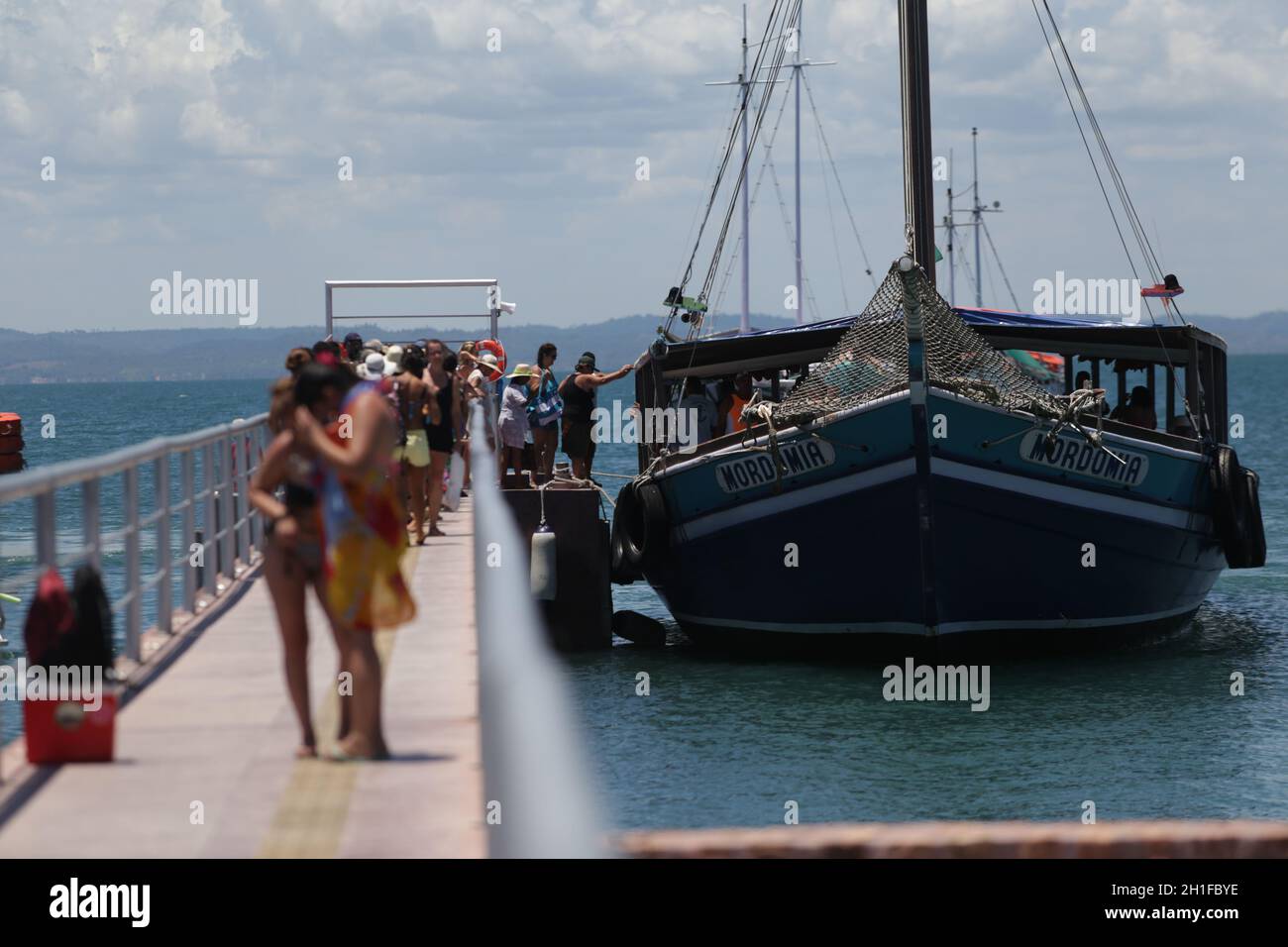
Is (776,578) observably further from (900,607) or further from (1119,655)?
(1119,655)

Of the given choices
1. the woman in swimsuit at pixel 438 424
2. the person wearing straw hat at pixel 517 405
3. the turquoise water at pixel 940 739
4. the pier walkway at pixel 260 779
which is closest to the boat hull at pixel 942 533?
the turquoise water at pixel 940 739

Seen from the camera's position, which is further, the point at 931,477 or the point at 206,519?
the point at 931,477

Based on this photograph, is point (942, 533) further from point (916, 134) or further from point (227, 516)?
point (227, 516)

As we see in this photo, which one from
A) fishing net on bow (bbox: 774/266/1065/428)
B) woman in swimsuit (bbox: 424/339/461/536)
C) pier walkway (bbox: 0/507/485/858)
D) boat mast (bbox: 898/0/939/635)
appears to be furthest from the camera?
fishing net on bow (bbox: 774/266/1065/428)

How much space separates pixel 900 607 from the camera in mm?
19375

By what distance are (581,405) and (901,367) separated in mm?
3568

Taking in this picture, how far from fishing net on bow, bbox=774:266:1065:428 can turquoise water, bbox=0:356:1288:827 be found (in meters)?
3.26

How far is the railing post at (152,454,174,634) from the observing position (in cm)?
938

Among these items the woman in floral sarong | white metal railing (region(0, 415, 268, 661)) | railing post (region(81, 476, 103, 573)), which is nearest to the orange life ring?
white metal railing (region(0, 415, 268, 661))

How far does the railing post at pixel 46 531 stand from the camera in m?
6.79

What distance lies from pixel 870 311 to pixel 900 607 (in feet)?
10.7

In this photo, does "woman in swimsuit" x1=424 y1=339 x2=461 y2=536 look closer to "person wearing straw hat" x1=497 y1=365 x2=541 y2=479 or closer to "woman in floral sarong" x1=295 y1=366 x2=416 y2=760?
"person wearing straw hat" x1=497 y1=365 x2=541 y2=479

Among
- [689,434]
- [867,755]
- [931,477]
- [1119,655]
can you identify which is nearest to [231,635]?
[867,755]
